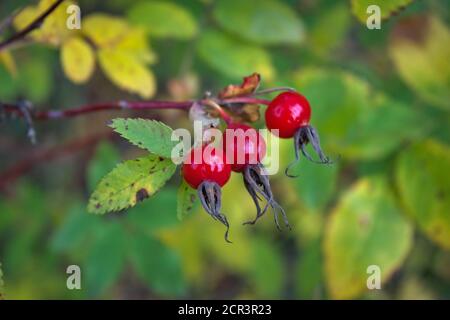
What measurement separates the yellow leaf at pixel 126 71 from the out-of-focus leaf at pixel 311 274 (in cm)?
93

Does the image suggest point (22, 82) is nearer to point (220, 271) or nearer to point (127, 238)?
point (127, 238)

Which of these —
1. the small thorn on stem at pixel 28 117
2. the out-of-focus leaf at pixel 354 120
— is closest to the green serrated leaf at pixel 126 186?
the small thorn on stem at pixel 28 117

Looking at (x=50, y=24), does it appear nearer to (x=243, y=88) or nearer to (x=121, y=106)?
(x=121, y=106)

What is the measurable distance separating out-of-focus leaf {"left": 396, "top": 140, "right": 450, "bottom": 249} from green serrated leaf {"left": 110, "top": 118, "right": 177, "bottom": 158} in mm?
1116

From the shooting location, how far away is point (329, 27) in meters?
2.53

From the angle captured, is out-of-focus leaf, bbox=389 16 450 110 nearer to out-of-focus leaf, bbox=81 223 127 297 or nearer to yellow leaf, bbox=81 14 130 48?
yellow leaf, bbox=81 14 130 48

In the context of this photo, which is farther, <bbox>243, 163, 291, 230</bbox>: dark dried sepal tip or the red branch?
the red branch

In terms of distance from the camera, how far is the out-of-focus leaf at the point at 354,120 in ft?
6.72

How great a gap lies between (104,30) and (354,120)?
91 cm

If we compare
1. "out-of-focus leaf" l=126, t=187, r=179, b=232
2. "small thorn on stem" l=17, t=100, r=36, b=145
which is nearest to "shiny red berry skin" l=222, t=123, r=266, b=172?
"small thorn on stem" l=17, t=100, r=36, b=145

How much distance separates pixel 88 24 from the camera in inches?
74.4

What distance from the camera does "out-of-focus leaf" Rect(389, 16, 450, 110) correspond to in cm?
215

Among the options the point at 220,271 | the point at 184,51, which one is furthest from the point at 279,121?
the point at 220,271

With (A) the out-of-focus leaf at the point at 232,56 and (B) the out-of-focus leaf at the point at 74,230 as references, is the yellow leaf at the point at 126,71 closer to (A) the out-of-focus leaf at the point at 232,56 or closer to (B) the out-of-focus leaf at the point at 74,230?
(A) the out-of-focus leaf at the point at 232,56
